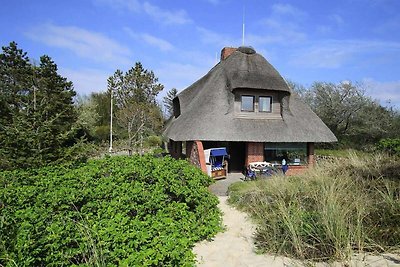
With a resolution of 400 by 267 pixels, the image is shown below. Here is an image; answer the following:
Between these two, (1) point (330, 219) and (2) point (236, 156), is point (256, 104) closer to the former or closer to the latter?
(2) point (236, 156)

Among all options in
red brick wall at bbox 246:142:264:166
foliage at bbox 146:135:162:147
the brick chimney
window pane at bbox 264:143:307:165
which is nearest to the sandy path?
red brick wall at bbox 246:142:264:166

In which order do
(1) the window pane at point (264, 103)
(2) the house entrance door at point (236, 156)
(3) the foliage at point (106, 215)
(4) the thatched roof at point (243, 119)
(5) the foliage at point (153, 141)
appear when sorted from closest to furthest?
(3) the foliage at point (106, 215)
(4) the thatched roof at point (243, 119)
(1) the window pane at point (264, 103)
(2) the house entrance door at point (236, 156)
(5) the foliage at point (153, 141)

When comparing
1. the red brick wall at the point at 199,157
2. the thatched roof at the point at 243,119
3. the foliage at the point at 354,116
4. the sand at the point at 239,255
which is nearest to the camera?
the sand at the point at 239,255

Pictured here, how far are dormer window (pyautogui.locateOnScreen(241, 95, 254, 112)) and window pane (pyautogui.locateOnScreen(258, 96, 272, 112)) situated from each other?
52 cm

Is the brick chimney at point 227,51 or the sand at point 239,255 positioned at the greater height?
the brick chimney at point 227,51

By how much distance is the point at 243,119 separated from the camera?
16.1 metres

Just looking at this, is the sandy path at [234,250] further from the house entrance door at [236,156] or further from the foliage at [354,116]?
the foliage at [354,116]

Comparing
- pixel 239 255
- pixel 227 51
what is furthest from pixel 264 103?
pixel 239 255

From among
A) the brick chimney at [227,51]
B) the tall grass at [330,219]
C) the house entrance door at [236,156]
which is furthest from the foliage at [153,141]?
the tall grass at [330,219]

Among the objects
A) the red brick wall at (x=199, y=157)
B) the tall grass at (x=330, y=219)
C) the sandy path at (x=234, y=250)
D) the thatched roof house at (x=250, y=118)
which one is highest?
the thatched roof house at (x=250, y=118)

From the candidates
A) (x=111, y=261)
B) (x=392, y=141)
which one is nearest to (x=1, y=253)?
(x=111, y=261)

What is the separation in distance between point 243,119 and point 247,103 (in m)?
1.15

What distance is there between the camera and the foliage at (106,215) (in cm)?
363

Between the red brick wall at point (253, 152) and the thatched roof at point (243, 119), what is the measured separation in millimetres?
702
